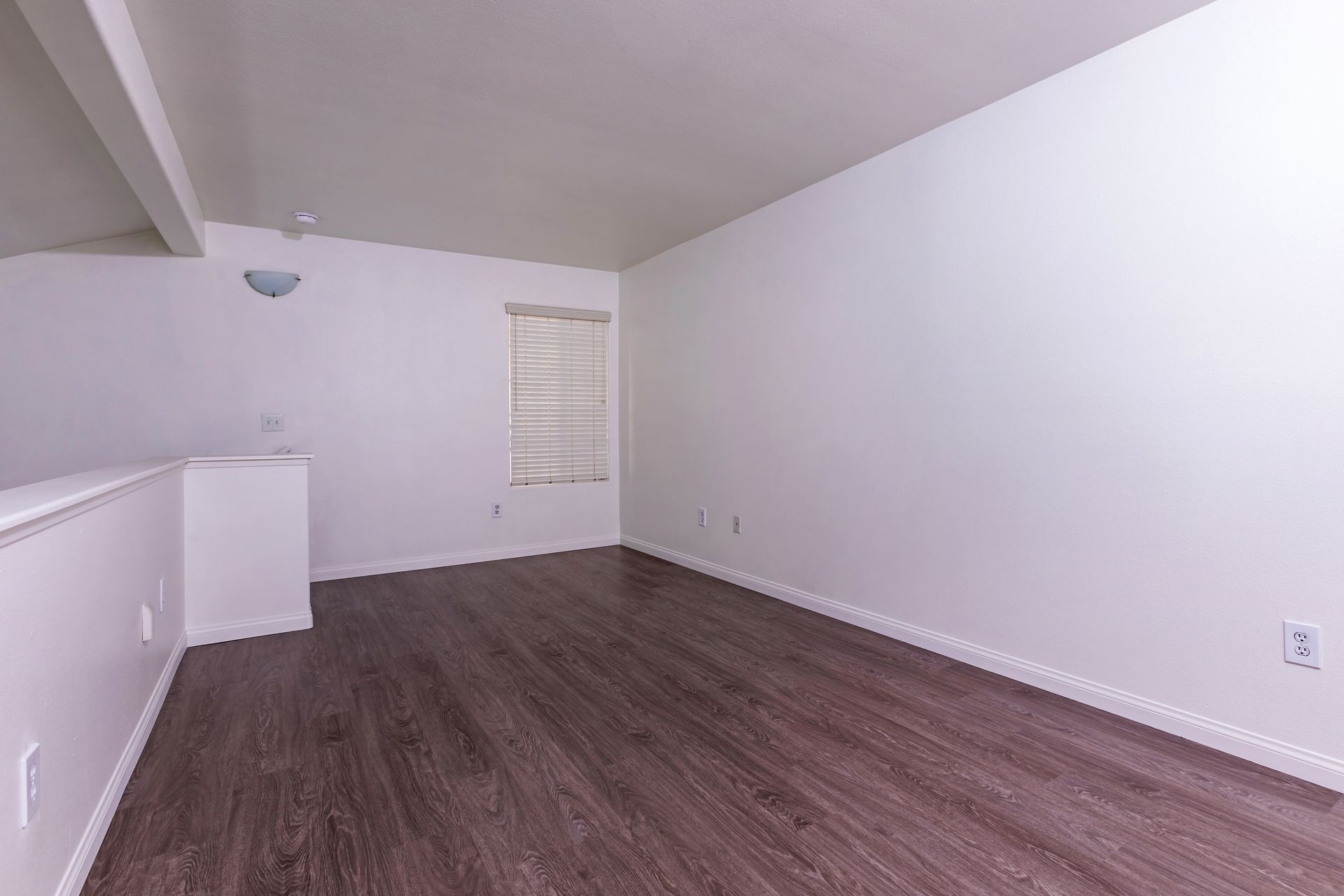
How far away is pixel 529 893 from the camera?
58.1 inches

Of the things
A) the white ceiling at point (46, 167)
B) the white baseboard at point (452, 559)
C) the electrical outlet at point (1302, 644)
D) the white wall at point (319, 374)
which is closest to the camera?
the electrical outlet at point (1302, 644)

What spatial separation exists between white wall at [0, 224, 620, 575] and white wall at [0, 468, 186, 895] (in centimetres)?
203

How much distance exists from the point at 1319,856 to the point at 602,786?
1831 mm

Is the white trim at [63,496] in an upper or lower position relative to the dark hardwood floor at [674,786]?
upper

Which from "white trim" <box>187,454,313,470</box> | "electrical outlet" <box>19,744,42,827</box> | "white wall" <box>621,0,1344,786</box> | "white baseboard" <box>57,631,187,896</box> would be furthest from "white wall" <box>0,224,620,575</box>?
"electrical outlet" <box>19,744,42,827</box>

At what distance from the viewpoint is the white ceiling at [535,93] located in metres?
2.13

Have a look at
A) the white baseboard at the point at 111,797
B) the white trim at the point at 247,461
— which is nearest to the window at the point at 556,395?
the white trim at the point at 247,461

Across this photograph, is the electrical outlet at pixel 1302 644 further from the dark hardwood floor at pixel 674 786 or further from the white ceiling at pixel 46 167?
the white ceiling at pixel 46 167

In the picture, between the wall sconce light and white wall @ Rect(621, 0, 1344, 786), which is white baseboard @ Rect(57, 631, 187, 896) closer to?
the wall sconce light

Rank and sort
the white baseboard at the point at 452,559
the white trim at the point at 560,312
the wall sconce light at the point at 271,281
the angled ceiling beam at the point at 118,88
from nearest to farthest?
the angled ceiling beam at the point at 118,88
the wall sconce light at the point at 271,281
the white baseboard at the point at 452,559
the white trim at the point at 560,312

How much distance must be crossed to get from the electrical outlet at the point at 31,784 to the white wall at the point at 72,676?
18 millimetres

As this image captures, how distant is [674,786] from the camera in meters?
1.92

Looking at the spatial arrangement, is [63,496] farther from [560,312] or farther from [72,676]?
[560,312]

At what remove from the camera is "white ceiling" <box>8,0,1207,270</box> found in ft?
6.98
